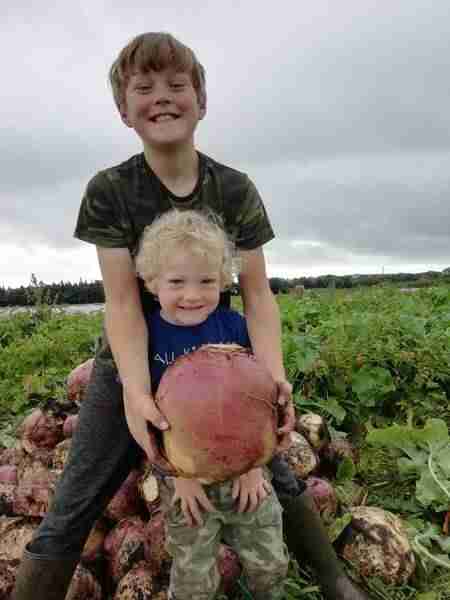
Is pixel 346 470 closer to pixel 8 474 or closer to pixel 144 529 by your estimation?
pixel 144 529

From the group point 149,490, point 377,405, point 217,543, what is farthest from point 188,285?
point 377,405

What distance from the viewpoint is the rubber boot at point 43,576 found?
2.80 m

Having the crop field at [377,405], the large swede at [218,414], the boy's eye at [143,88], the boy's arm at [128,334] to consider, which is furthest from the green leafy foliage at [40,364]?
the large swede at [218,414]

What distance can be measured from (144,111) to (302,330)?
144 inches

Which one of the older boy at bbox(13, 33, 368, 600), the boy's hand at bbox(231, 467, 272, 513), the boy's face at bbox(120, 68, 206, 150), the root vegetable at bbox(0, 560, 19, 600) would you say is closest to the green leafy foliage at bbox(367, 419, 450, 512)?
the older boy at bbox(13, 33, 368, 600)

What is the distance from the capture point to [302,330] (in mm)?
5863

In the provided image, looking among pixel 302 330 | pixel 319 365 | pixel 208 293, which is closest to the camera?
pixel 208 293

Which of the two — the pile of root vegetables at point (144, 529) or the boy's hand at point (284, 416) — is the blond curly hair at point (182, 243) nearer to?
the boy's hand at point (284, 416)

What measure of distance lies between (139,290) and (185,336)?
1.09 ft

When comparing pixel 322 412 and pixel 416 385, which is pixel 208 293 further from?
pixel 416 385

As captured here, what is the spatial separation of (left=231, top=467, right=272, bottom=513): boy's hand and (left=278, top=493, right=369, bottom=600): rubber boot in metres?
0.48

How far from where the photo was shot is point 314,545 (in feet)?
9.71

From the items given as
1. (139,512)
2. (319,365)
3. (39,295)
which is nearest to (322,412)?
(319,365)

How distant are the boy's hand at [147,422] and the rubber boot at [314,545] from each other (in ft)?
2.95
